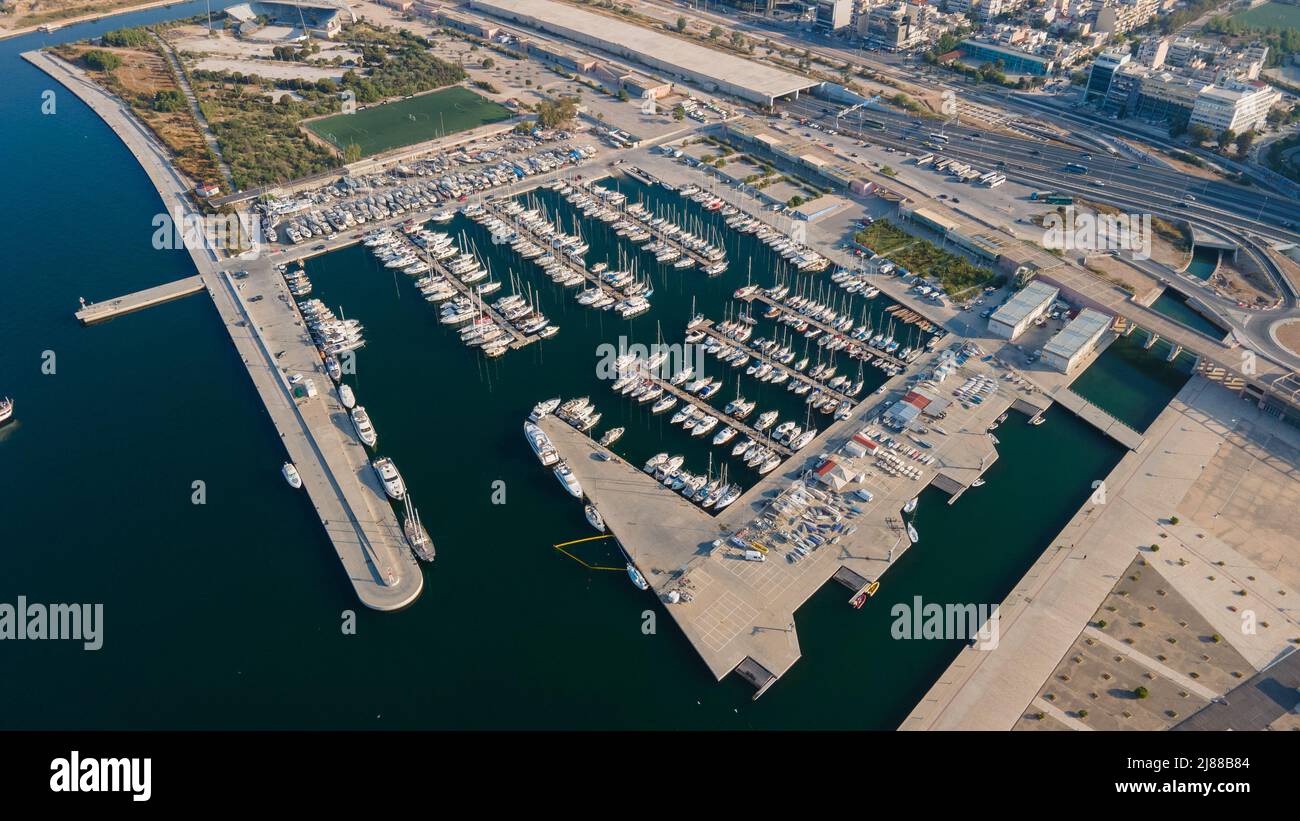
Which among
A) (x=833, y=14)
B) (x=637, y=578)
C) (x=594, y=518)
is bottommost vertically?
(x=637, y=578)

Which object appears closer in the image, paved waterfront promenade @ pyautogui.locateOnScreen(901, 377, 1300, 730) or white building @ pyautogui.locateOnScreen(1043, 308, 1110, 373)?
paved waterfront promenade @ pyautogui.locateOnScreen(901, 377, 1300, 730)

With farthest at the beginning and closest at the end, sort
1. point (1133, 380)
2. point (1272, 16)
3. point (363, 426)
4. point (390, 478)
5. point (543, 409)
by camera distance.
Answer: point (1272, 16)
point (1133, 380)
point (543, 409)
point (363, 426)
point (390, 478)

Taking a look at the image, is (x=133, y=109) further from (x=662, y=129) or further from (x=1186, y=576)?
(x=1186, y=576)

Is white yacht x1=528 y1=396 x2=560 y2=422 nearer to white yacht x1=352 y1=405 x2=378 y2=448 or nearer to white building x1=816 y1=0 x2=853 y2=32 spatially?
white yacht x1=352 y1=405 x2=378 y2=448

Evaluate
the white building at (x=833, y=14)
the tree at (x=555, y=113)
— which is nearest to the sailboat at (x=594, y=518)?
the tree at (x=555, y=113)

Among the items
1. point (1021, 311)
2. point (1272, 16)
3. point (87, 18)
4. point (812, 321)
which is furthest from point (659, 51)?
point (1272, 16)

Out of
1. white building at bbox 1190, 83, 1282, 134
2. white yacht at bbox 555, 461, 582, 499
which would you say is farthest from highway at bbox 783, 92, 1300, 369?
white yacht at bbox 555, 461, 582, 499

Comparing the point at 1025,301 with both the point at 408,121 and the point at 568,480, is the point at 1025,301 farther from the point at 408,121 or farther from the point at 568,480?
the point at 408,121
